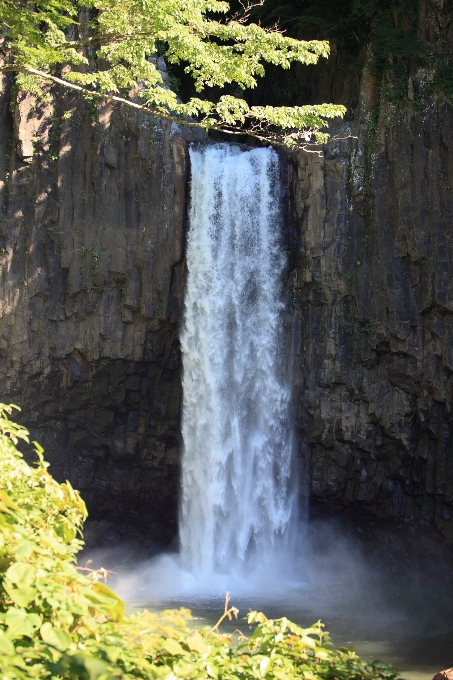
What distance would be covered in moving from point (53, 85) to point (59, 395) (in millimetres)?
7842

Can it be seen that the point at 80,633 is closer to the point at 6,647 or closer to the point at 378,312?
the point at 6,647

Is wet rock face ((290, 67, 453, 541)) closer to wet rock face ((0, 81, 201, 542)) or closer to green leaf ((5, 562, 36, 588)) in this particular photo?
wet rock face ((0, 81, 201, 542))

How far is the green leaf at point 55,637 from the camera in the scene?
235 cm

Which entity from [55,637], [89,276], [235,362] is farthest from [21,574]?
[89,276]

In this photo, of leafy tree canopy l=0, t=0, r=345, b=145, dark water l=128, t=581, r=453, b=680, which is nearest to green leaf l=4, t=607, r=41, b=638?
leafy tree canopy l=0, t=0, r=345, b=145

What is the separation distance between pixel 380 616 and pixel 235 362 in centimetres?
664

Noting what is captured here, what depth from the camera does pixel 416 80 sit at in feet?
49.0

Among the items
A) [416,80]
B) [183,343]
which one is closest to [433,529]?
[183,343]

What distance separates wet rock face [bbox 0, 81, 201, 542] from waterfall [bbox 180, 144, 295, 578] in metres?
0.49

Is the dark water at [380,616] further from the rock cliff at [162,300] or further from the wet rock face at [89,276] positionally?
the wet rock face at [89,276]

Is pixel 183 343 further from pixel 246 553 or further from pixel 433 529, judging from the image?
pixel 433 529

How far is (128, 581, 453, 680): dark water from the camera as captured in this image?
404 inches

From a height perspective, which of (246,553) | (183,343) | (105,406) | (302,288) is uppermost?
(302,288)

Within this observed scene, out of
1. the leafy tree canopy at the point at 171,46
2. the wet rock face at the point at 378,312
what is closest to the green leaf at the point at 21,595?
the leafy tree canopy at the point at 171,46
